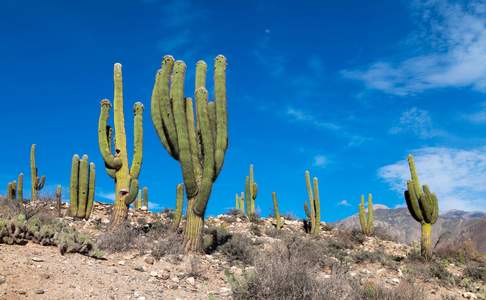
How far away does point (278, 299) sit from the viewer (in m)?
6.21

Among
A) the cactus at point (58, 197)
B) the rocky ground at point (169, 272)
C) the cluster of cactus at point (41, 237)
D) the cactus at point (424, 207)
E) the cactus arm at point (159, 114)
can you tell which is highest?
the cactus arm at point (159, 114)

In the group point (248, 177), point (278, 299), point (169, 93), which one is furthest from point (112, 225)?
point (248, 177)

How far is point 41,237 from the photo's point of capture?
27.2 ft

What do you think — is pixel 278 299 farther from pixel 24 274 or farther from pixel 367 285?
pixel 24 274

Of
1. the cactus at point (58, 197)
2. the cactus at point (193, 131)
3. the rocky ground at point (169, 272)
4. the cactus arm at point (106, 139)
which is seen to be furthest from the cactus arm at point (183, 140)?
the cactus at point (58, 197)

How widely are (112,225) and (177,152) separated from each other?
308cm

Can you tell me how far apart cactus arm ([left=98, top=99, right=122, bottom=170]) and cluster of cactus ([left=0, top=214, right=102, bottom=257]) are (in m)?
4.69

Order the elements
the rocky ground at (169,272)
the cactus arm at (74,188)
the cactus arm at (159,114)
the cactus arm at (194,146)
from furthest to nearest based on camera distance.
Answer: the cactus arm at (74,188) < the cactus arm at (159,114) < the cactus arm at (194,146) < the rocky ground at (169,272)

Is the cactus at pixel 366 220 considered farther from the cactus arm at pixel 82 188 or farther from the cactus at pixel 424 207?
the cactus arm at pixel 82 188

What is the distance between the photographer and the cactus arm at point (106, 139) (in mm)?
13336

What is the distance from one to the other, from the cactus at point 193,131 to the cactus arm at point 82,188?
413 centimetres

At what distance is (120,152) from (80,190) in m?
2.33

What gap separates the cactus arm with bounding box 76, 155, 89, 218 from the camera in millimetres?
14547

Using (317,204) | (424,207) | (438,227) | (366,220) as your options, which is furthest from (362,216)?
(438,227)
